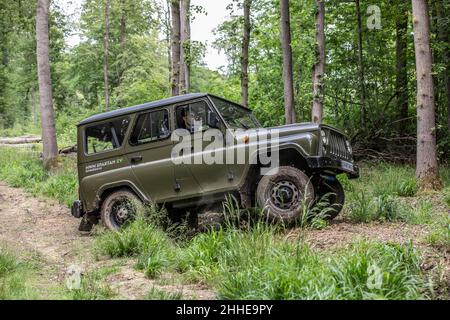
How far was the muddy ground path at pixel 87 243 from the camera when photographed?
4.75 metres

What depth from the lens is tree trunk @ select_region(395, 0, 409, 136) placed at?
15.2 meters

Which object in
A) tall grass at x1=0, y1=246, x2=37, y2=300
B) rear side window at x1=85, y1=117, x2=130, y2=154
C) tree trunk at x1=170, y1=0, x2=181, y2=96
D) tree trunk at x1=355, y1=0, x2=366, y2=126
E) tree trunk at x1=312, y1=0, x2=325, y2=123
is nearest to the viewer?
tall grass at x1=0, y1=246, x2=37, y2=300

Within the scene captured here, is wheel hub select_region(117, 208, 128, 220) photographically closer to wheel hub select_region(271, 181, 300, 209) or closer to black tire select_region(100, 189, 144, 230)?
black tire select_region(100, 189, 144, 230)

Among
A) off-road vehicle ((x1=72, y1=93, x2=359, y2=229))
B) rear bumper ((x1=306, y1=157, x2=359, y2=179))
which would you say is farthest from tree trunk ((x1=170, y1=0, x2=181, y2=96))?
rear bumper ((x1=306, y1=157, x2=359, y2=179))

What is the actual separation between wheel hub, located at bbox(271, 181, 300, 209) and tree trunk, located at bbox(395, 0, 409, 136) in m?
9.64

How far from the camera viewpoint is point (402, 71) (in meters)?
15.6

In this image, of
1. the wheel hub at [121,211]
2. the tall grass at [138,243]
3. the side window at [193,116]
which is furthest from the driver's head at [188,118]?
the wheel hub at [121,211]

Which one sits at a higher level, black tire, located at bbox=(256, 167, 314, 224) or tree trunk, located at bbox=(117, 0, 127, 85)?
tree trunk, located at bbox=(117, 0, 127, 85)

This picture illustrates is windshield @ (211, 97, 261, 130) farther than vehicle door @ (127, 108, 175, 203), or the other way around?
vehicle door @ (127, 108, 175, 203)

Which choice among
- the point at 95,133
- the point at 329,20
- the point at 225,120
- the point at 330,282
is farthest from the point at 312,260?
the point at 329,20

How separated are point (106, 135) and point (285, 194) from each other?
12.3ft

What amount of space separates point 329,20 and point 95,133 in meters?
12.1

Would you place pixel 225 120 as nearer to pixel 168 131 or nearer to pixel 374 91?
pixel 168 131

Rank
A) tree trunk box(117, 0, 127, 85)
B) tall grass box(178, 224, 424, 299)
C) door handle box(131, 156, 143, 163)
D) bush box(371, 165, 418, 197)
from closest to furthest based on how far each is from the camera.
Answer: tall grass box(178, 224, 424, 299)
door handle box(131, 156, 143, 163)
bush box(371, 165, 418, 197)
tree trunk box(117, 0, 127, 85)
